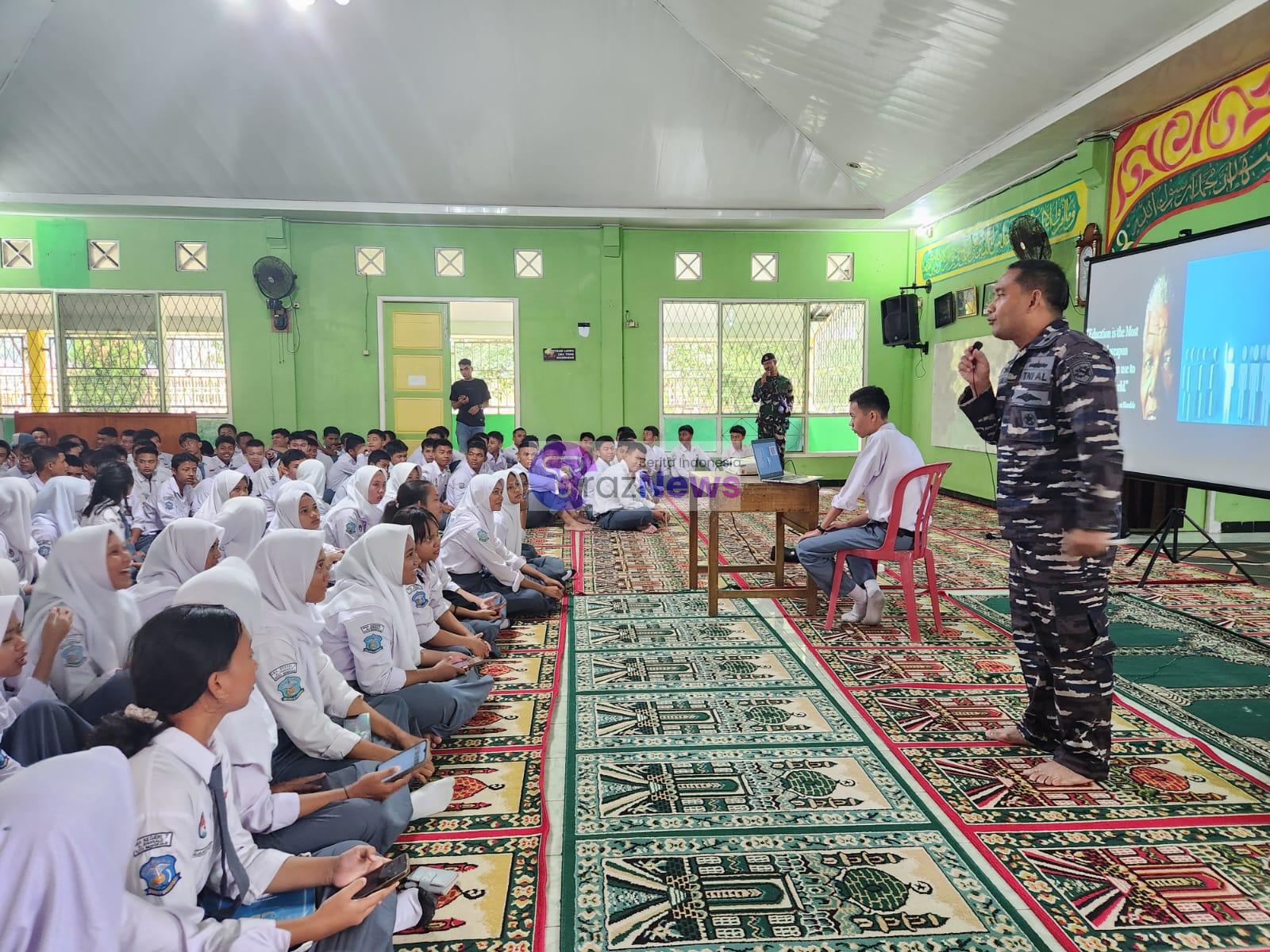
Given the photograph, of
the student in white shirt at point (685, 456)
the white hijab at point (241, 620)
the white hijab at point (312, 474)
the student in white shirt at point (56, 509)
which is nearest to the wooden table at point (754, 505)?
the white hijab at point (241, 620)

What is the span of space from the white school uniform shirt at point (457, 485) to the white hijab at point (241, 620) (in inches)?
151

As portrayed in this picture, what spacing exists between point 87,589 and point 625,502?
4.54 m

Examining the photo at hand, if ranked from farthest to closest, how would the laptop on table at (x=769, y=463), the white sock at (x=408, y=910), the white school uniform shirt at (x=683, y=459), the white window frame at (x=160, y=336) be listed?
the white window frame at (x=160, y=336), the white school uniform shirt at (x=683, y=459), the laptop on table at (x=769, y=463), the white sock at (x=408, y=910)

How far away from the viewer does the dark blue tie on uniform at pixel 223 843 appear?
4.13 feet

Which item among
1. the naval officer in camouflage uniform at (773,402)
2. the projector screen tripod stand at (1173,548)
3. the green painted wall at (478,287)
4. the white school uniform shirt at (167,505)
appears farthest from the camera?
the green painted wall at (478,287)

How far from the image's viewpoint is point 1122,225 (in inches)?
213

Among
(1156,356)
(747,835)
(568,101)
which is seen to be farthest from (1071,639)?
(568,101)

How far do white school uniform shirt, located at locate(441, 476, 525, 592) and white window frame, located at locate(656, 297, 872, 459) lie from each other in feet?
17.8

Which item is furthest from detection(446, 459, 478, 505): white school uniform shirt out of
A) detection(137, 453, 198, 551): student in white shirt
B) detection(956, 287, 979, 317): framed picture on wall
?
detection(956, 287, 979, 317): framed picture on wall

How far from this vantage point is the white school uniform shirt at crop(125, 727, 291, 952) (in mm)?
1103

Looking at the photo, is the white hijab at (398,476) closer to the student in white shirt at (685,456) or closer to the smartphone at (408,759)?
the smartphone at (408,759)

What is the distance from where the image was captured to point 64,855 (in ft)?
2.98

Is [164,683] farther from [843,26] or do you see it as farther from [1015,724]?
[843,26]

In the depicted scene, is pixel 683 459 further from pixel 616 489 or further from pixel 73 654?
pixel 73 654
